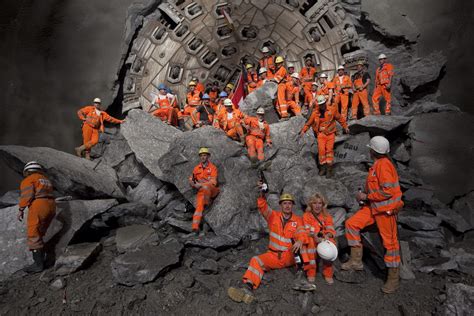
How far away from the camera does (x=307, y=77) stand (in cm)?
888

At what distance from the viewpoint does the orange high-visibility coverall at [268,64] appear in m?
9.03

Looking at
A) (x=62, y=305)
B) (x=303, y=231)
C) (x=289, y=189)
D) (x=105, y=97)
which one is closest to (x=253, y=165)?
(x=289, y=189)

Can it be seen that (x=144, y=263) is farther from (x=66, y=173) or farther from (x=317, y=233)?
(x=66, y=173)

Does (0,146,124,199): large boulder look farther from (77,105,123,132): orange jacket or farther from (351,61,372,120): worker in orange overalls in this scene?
(351,61,372,120): worker in orange overalls

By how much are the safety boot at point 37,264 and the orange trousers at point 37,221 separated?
153mm

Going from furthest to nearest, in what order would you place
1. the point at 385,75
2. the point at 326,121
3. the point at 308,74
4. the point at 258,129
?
the point at 308,74, the point at 385,75, the point at 258,129, the point at 326,121

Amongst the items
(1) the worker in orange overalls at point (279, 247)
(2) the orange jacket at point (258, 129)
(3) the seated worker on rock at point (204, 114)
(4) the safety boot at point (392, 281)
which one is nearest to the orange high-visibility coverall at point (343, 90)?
(2) the orange jacket at point (258, 129)

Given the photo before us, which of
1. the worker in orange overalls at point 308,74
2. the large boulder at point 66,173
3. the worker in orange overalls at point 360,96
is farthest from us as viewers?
the worker in orange overalls at point 308,74

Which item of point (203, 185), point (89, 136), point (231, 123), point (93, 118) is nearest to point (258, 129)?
point (231, 123)

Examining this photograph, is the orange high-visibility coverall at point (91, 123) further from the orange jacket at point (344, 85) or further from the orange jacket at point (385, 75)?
the orange jacket at point (385, 75)

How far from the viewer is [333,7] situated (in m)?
8.95

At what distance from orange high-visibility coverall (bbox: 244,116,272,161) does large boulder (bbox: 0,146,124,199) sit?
325cm

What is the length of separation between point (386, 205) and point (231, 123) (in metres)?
4.42

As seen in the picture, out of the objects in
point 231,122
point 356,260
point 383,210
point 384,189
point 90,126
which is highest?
point 90,126
